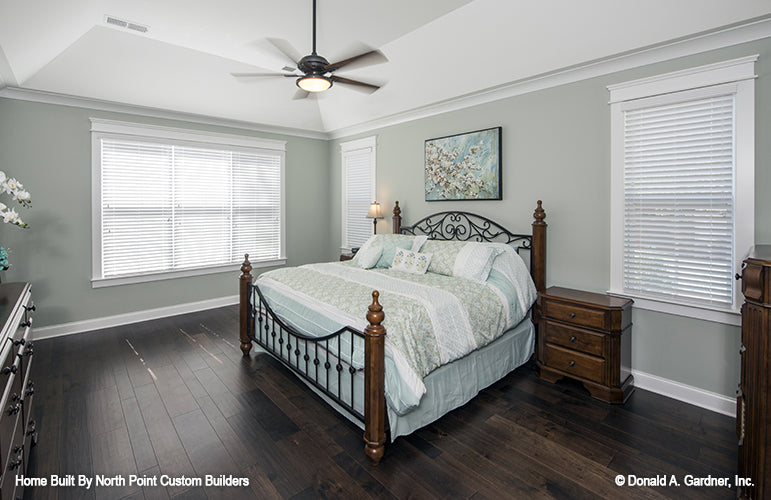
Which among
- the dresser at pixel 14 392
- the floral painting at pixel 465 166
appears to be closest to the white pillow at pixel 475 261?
the floral painting at pixel 465 166

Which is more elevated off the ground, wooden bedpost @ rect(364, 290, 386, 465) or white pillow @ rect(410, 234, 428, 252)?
white pillow @ rect(410, 234, 428, 252)

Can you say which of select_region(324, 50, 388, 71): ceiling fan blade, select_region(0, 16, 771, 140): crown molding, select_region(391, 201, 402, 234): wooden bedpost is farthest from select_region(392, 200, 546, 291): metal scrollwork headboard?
select_region(324, 50, 388, 71): ceiling fan blade

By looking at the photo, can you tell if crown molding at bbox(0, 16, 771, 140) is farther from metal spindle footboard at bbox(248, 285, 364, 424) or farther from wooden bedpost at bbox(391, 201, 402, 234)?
metal spindle footboard at bbox(248, 285, 364, 424)

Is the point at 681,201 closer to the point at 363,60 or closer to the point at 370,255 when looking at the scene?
the point at 363,60

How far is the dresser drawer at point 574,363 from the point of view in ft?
9.53

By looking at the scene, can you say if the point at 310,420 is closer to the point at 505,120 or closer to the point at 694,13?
the point at 505,120

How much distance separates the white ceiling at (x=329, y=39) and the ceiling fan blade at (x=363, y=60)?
11cm

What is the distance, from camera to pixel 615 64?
313 cm

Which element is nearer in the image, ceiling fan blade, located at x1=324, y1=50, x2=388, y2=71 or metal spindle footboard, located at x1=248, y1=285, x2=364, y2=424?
metal spindle footboard, located at x1=248, y1=285, x2=364, y2=424

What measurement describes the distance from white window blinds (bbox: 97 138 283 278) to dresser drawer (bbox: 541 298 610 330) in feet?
14.0

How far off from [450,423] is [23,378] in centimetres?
258

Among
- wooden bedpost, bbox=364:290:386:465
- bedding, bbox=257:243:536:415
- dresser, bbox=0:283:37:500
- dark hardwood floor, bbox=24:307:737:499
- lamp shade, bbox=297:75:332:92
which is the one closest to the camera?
dresser, bbox=0:283:37:500

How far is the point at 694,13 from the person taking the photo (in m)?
2.56

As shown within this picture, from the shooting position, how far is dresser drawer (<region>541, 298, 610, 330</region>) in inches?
113
